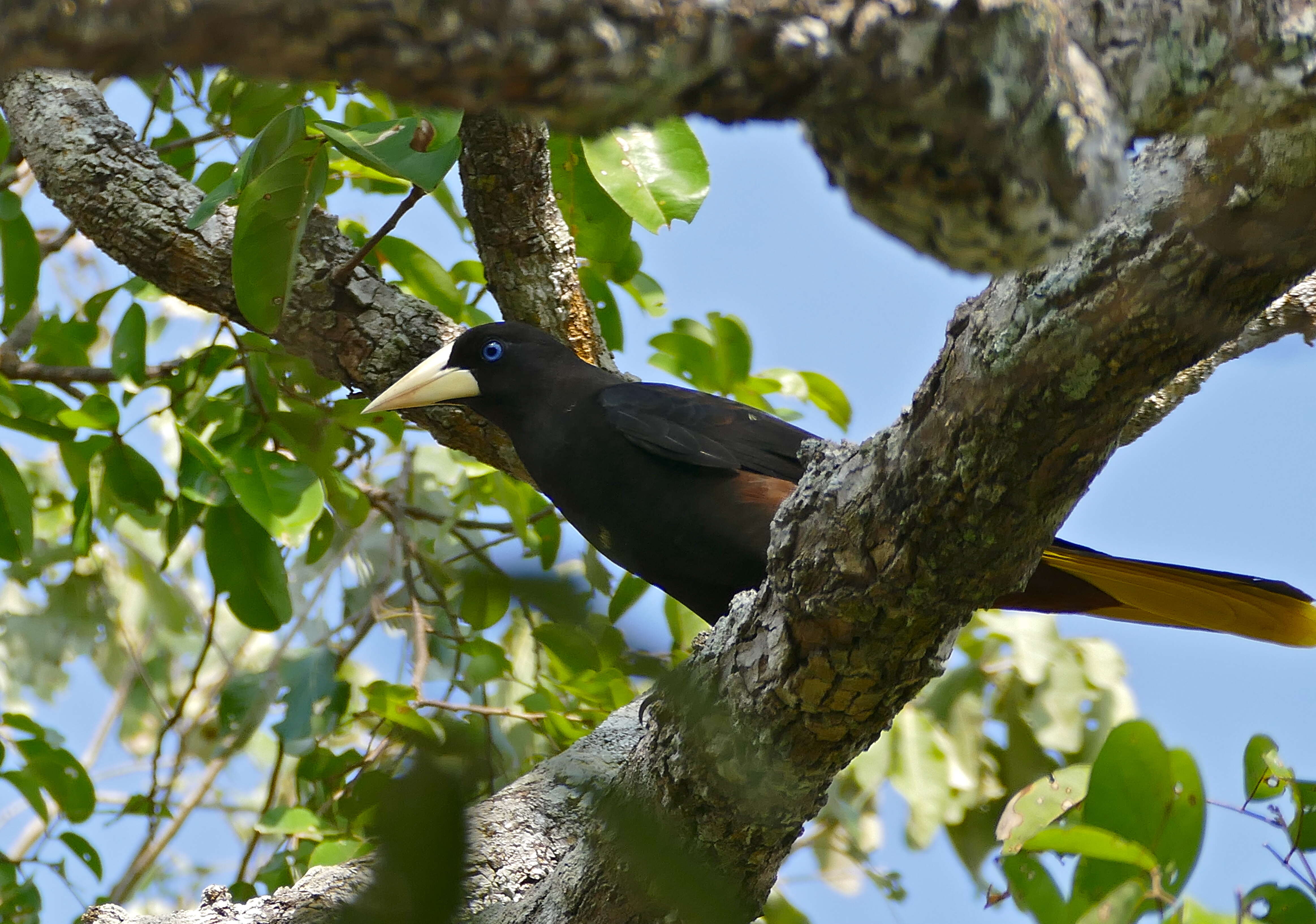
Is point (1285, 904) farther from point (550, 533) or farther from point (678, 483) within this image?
point (550, 533)

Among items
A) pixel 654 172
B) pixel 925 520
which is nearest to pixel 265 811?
pixel 654 172

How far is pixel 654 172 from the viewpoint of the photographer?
2205mm

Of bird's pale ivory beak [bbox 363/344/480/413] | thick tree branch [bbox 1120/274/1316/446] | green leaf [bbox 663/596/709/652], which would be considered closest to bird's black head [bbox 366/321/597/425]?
bird's pale ivory beak [bbox 363/344/480/413]

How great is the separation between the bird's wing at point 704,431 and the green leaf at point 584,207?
0.39 meters

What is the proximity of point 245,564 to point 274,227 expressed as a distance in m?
1.02

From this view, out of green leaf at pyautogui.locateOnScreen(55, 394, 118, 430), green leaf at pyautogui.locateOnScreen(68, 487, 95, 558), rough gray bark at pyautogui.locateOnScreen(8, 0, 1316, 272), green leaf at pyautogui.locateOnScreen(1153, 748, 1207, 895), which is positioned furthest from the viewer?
green leaf at pyautogui.locateOnScreen(68, 487, 95, 558)

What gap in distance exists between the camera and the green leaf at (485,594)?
855mm

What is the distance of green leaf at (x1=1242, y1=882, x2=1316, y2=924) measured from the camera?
46.6 inches

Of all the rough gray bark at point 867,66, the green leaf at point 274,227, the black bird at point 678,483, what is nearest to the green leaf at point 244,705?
the black bird at point 678,483

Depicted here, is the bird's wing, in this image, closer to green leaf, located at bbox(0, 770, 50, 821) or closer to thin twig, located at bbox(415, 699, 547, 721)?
thin twig, located at bbox(415, 699, 547, 721)

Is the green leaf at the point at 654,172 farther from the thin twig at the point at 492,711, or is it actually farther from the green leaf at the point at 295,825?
the green leaf at the point at 295,825

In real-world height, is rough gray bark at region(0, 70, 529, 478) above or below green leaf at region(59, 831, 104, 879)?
above

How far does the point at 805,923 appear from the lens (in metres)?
3.21

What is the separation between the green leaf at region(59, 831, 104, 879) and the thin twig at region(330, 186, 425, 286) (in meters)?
1.56
